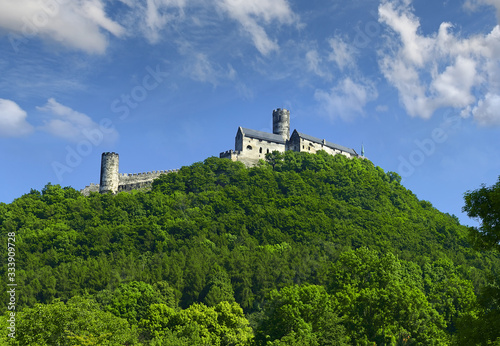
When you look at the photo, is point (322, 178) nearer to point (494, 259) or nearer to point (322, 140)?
point (322, 140)

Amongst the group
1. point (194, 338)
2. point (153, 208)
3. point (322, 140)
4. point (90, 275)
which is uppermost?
point (322, 140)

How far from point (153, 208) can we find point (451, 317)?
65104mm

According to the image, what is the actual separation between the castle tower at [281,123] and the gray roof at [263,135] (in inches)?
147

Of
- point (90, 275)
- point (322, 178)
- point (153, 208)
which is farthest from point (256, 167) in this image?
point (90, 275)

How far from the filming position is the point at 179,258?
296 ft

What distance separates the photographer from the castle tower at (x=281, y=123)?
463 feet

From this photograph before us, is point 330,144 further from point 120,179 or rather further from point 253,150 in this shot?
point 120,179

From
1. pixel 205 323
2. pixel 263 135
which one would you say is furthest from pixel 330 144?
pixel 205 323

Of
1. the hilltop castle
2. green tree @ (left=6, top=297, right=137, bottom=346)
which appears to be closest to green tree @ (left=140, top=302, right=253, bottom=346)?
green tree @ (left=6, top=297, right=137, bottom=346)

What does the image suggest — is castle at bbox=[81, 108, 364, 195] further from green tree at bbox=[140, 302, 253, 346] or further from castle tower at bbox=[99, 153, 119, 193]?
green tree at bbox=[140, 302, 253, 346]

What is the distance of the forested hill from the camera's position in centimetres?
4662

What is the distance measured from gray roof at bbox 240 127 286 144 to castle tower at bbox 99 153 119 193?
92.1ft

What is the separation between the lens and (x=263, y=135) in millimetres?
134250

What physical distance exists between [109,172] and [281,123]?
41233mm
